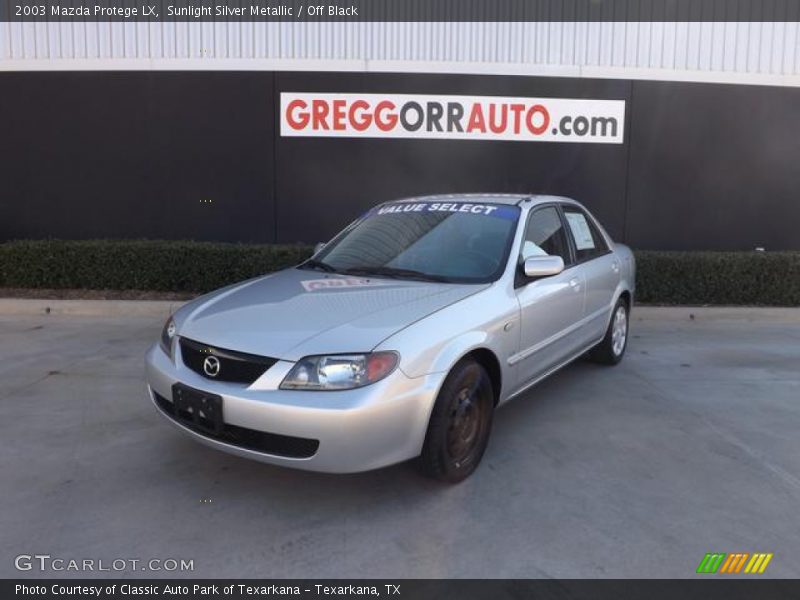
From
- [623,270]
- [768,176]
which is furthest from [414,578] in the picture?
[768,176]

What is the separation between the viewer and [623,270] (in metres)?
5.93

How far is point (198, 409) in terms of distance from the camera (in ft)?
10.6

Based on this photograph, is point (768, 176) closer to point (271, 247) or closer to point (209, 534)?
point (271, 247)

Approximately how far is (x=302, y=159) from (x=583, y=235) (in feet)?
17.9

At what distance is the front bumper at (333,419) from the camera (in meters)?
2.97

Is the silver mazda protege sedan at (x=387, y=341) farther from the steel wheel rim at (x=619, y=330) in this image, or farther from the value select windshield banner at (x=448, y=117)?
the value select windshield banner at (x=448, y=117)

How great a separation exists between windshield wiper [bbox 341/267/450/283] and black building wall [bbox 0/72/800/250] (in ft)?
18.4

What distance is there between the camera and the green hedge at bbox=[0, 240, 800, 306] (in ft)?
28.5

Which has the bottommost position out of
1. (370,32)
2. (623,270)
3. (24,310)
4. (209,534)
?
(24,310)

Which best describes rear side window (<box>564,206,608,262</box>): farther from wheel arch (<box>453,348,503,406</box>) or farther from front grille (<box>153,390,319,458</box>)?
front grille (<box>153,390,319,458</box>)
